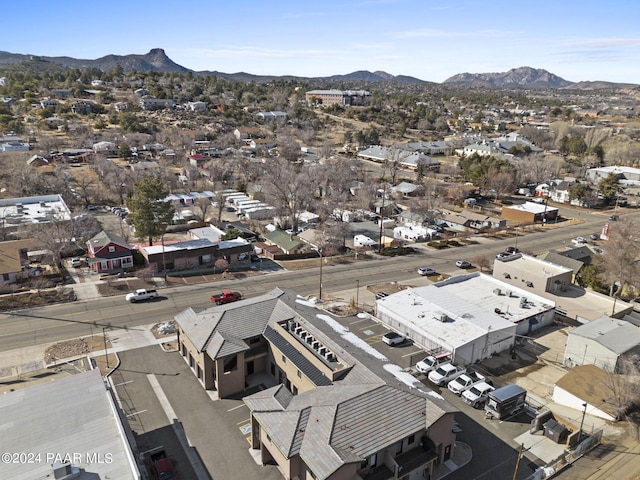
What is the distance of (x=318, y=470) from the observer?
18.3 m

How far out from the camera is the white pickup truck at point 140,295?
39531 millimetres

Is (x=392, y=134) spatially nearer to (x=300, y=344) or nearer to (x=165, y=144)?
(x=165, y=144)

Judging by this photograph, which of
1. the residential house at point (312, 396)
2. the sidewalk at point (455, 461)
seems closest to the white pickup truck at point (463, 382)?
the sidewalk at point (455, 461)

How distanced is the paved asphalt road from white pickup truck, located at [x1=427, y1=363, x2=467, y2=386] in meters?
12.5

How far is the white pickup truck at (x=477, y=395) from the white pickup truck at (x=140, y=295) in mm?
27656

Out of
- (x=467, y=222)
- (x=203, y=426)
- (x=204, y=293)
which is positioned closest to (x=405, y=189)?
(x=467, y=222)

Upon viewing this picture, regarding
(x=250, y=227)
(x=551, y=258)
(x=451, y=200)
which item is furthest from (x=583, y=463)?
(x=451, y=200)

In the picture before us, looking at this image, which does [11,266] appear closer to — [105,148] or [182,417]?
[182,417]

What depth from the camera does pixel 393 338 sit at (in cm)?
3425

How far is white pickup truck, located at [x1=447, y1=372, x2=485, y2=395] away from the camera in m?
28.6

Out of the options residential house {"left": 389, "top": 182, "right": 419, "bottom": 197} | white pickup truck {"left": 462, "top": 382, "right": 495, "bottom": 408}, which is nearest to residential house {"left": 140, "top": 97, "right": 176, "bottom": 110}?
residential house {"left": 389, "top": 182, "right": 419, "bottom": 197}

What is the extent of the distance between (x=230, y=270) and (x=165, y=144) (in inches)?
3248

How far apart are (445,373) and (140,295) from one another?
26574mm

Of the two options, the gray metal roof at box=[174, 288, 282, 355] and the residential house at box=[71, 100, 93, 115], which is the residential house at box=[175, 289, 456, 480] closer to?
the gray metal roof at box=[174, 288, 282, 355]
